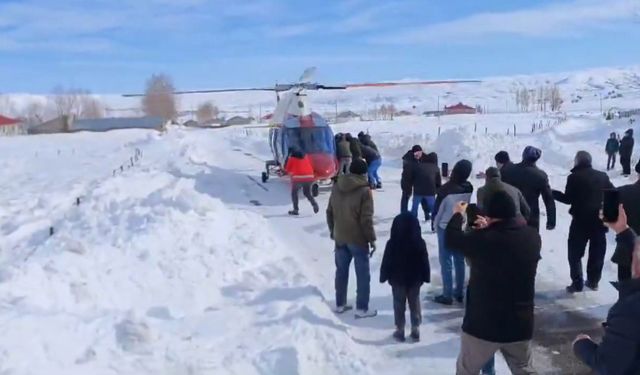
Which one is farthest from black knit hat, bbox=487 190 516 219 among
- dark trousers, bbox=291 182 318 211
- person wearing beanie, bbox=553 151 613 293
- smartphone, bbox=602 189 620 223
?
dark trousers, bbox=291 182 318 211

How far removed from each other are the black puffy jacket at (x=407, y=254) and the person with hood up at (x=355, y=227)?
0.82 meters

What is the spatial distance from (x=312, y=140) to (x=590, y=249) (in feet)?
35.8

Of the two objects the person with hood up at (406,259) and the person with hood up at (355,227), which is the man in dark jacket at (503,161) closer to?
the person with hood up at (355,227)

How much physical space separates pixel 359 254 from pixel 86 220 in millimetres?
6734

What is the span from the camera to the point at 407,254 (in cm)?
748

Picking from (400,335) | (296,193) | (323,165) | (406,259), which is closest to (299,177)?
(296,193)

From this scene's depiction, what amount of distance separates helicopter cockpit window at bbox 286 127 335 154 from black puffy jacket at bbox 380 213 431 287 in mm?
11826

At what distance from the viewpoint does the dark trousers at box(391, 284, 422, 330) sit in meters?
7.59

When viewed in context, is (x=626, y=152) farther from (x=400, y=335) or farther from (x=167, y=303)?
(x=167, y=303)

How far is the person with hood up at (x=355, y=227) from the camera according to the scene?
330 inches

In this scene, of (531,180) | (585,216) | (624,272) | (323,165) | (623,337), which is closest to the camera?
(623,337)

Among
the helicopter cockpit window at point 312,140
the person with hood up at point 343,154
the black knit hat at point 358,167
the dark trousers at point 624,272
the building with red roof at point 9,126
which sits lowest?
the building with red roof at point 9,126

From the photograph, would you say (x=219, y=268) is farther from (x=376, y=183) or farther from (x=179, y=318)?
(x=376, y=183)

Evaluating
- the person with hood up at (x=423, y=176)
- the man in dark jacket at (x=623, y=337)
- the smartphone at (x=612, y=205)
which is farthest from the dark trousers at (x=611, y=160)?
the man in dark jacket at (x=623, y=337)
